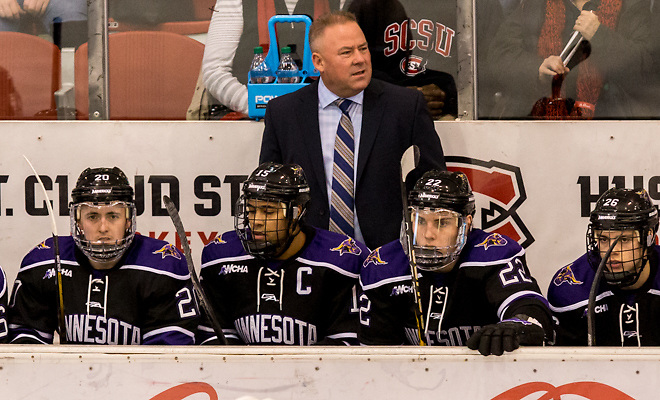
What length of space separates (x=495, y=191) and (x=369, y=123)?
2.67 ft

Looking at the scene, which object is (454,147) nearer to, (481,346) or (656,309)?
(656,309)

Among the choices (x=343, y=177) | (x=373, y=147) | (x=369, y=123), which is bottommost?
(x=343, y=177)

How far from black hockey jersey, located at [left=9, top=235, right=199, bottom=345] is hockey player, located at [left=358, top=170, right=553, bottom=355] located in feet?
Answer: 2.12

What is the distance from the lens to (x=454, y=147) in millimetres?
4211

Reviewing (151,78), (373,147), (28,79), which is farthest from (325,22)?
(28,79)

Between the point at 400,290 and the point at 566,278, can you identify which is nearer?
the point at 400,290

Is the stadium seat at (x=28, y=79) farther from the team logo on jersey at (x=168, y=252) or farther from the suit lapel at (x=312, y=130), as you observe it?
the team logo on jersey at (x=168, y=252)

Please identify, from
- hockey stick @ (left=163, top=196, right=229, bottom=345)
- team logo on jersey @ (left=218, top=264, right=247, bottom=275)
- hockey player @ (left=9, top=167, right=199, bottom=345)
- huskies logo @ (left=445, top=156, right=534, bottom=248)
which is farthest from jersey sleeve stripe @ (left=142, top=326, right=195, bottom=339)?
huskies logo @ (left=445, top=156, right=534, bottom=248)

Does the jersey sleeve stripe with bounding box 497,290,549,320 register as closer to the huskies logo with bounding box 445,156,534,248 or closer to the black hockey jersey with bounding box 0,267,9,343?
the huskies logo with bounding box 445,156,534,248

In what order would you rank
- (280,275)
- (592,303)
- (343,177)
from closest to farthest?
(592,303)
(280,275)
(343,177)

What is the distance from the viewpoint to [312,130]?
3793mm

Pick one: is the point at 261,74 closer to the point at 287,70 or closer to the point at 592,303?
the point at 287,70

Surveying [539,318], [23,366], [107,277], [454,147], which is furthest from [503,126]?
[23,366]

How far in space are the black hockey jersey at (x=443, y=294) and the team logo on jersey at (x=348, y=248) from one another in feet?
0.46
